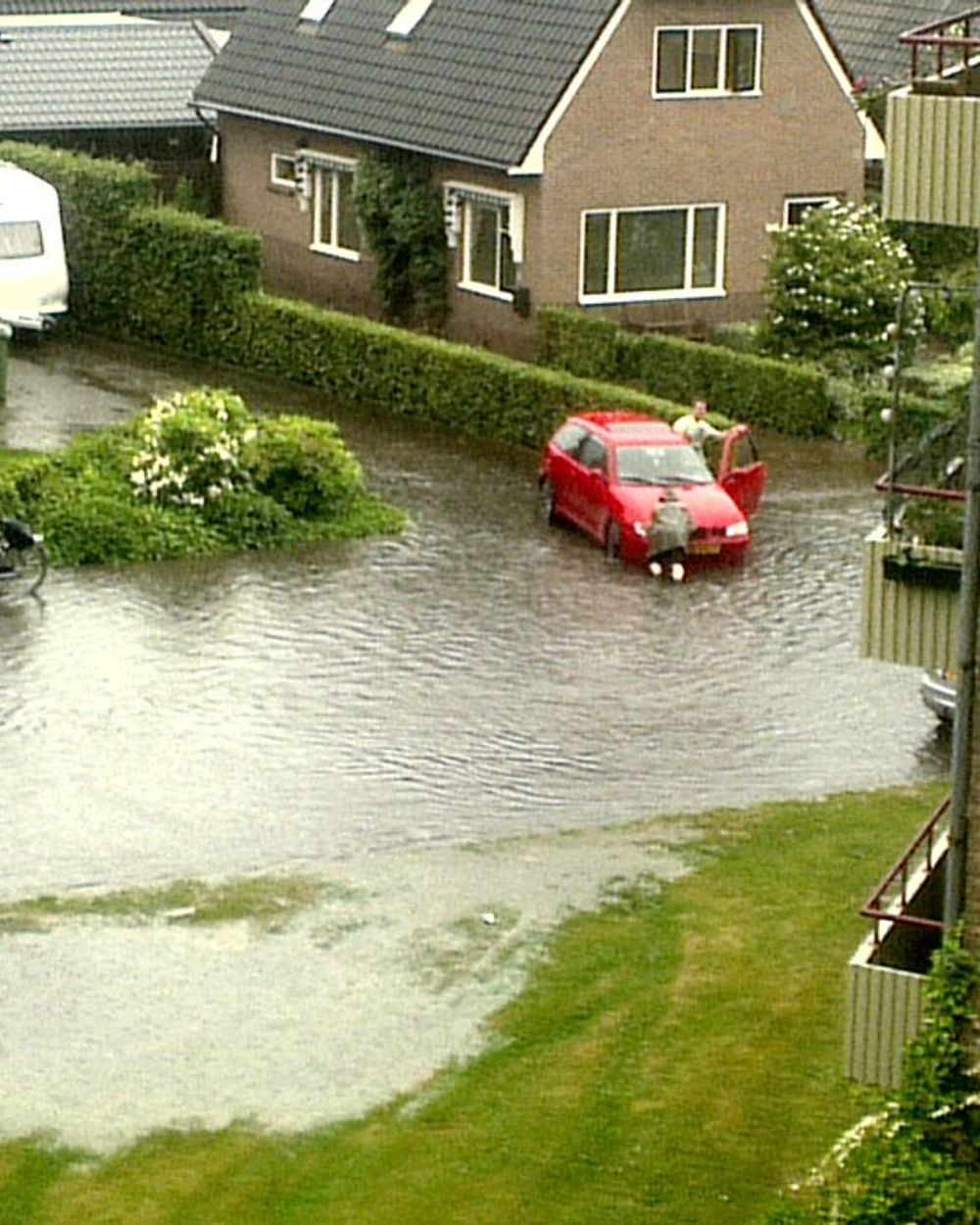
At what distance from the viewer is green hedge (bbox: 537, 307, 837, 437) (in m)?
36.7

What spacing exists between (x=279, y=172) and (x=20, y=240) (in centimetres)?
540

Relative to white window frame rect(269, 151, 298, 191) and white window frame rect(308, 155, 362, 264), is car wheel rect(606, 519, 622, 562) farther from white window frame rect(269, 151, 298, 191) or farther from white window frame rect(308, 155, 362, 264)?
white window frame rect(269, 151, 298, 191)

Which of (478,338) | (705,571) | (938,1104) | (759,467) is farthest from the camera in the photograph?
(478,338)

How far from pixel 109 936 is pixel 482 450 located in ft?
56.3

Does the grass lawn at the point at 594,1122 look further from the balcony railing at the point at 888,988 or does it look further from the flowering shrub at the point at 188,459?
the flowering shrub at the point at 188,459

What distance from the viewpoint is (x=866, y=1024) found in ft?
46.2

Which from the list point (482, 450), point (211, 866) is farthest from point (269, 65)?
point (211, 866)

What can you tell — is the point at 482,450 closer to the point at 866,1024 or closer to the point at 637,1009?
the point at 637,1009

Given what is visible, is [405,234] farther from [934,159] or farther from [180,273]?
[934,159]

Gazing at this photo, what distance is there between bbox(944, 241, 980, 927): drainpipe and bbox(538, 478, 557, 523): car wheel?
18998mm

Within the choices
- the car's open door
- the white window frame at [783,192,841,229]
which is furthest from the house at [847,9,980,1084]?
the white window frame at [783,192,841,229]

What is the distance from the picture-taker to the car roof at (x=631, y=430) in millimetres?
31531

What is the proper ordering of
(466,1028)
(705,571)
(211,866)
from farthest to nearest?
(705,571) < (211,866) < (466,1028)

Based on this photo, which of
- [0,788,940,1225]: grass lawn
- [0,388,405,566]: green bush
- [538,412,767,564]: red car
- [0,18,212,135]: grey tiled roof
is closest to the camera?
[0,788,940,1225]: grass lawn
